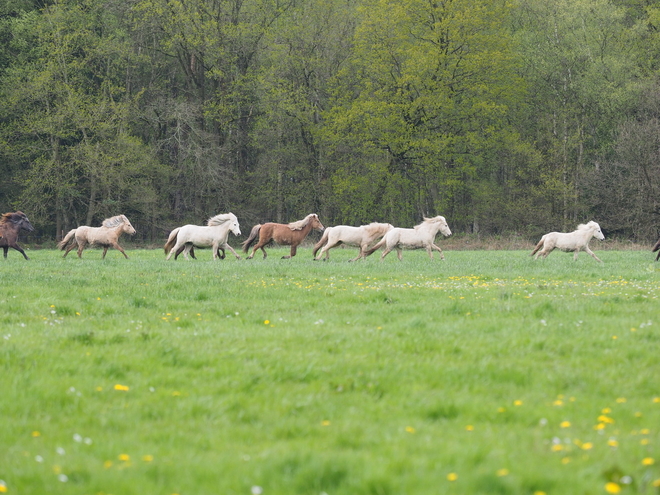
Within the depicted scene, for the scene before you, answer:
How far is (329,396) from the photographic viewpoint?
6.22m

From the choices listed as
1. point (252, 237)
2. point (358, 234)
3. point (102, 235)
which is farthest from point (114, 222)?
point (358, 234)

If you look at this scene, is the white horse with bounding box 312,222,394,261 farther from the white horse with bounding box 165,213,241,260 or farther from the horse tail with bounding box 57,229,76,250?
the horse tail with bounding box 57,229,76,250

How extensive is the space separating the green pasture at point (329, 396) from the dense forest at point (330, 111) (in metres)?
35.8

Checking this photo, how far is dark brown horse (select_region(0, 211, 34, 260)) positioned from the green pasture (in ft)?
46.4

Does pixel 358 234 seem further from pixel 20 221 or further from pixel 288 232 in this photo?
pixel 20 221

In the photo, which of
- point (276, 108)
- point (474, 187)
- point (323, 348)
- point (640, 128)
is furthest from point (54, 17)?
point (323, 348)

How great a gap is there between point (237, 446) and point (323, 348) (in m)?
3.20

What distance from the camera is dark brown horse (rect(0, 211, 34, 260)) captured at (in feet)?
82.3

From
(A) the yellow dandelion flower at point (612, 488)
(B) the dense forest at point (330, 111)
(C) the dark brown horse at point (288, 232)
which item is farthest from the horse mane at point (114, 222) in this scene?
(A) the yellow dandelion flower at point (612, 488)

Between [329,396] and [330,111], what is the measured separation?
4483cm

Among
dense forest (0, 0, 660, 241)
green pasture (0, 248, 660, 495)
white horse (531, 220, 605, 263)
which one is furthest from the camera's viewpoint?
dense forest (0, 0, 660, 241)

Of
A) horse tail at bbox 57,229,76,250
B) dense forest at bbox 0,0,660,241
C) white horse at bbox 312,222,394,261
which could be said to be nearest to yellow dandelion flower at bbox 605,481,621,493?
white horse at bbox 312,222,394,261

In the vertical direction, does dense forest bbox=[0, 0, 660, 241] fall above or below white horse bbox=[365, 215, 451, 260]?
above

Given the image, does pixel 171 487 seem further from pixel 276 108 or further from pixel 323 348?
pixel 276 108
